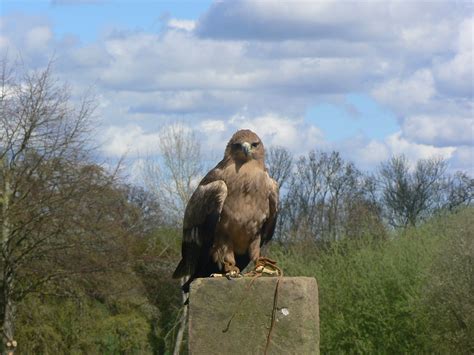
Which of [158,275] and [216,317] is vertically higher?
[158,275]

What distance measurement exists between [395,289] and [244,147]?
101 feet

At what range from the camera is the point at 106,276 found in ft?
125

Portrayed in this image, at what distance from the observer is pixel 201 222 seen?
306 inches

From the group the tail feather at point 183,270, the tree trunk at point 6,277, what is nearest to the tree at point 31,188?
the tree trunk at point 6,277

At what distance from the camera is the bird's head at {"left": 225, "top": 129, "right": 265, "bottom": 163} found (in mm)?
7559

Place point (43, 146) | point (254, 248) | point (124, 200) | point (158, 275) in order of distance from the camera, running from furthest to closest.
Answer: point (158, 275)
point (124, 200)
point (43, 146)
point (254, 248)

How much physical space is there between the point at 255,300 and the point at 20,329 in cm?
2959

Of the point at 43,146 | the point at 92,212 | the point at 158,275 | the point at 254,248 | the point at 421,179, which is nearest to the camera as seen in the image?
the point at 254,248

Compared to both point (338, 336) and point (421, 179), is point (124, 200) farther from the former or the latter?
point (421, 179)

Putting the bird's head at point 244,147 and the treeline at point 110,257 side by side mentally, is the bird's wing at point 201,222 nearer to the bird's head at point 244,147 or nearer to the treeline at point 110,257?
the bird's head at point 244,147

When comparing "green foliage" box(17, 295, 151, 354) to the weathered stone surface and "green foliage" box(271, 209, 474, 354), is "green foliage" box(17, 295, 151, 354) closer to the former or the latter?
"green foliage" box(271, 209, 474, 354)

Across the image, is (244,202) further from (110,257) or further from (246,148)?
(110,257)

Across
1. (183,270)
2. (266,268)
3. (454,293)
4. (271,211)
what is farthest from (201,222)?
(454,293)

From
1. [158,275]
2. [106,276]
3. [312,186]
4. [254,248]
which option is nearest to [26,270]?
[106,276]
